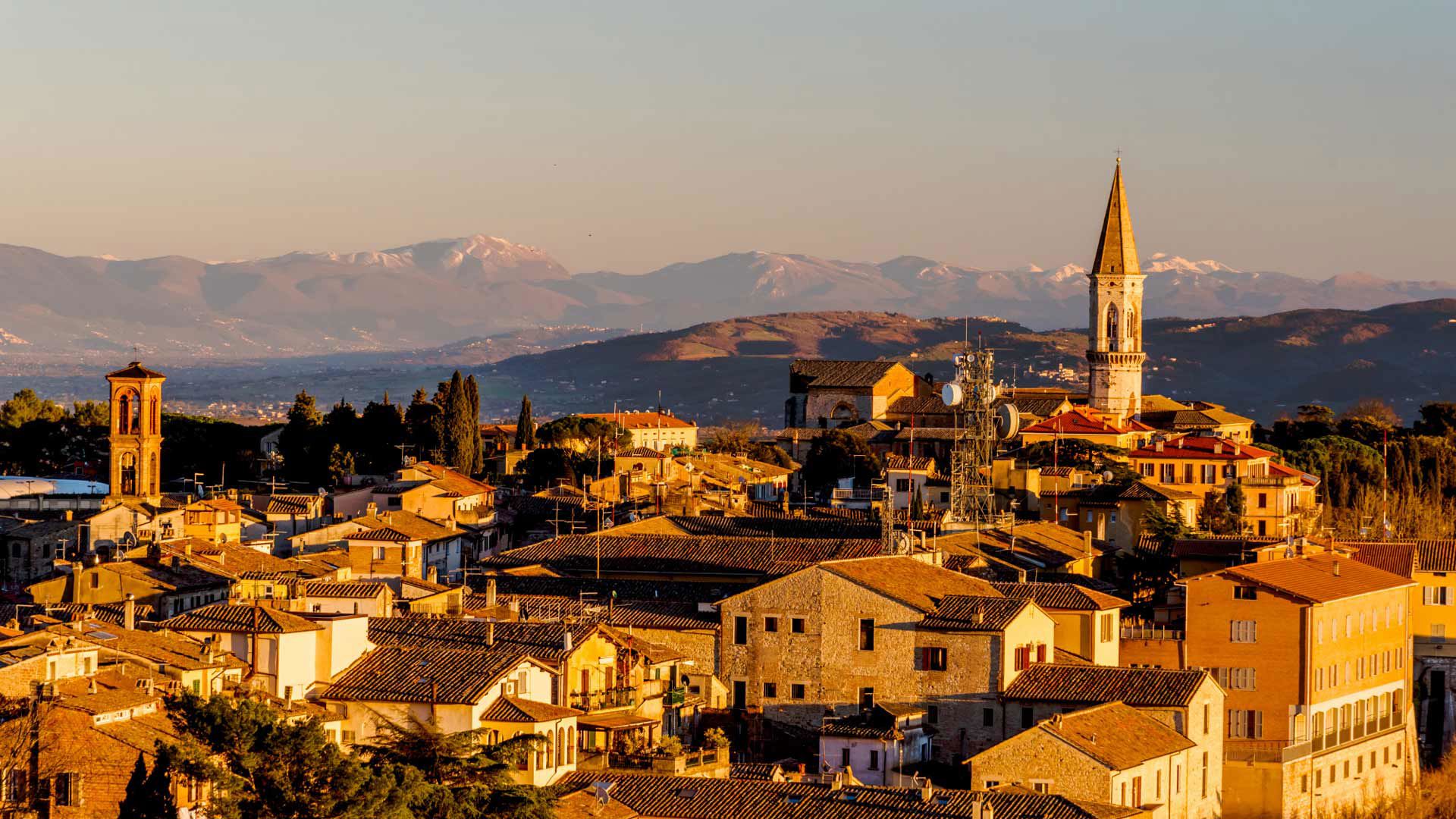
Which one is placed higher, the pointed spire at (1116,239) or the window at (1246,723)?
the pointed spire at (1116,239)

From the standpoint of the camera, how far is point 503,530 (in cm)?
5641

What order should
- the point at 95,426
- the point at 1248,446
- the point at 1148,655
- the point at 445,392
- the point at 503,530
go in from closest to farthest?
the point at 1148,655 → the point at 503,530 → the point at 1248,446 → the point at 445,392 → the point at 95,426

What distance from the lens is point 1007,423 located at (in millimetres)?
69000

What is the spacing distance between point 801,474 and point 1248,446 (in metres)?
14.6

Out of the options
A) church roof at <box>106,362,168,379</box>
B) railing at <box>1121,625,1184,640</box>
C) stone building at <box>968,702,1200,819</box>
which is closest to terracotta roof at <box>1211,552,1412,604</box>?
railing at <box>1121,625,1184,640</box>

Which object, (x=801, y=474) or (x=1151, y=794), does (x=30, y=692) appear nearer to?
(x=1151, y=794)

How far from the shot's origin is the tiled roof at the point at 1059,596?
37.6 m

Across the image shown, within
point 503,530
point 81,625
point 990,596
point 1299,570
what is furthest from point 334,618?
point 503,530

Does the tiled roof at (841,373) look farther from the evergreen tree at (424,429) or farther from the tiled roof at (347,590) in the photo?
the tiled roof at (347,590)

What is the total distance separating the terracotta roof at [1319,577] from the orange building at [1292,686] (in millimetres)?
37

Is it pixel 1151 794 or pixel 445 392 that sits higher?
pixel 445 392

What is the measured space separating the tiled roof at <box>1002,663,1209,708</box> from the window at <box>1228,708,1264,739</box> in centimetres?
520

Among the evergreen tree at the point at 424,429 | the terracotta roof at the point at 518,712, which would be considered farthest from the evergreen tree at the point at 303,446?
the terracotta roof at the point at 518,712

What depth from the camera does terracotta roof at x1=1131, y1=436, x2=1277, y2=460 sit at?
207 ft
